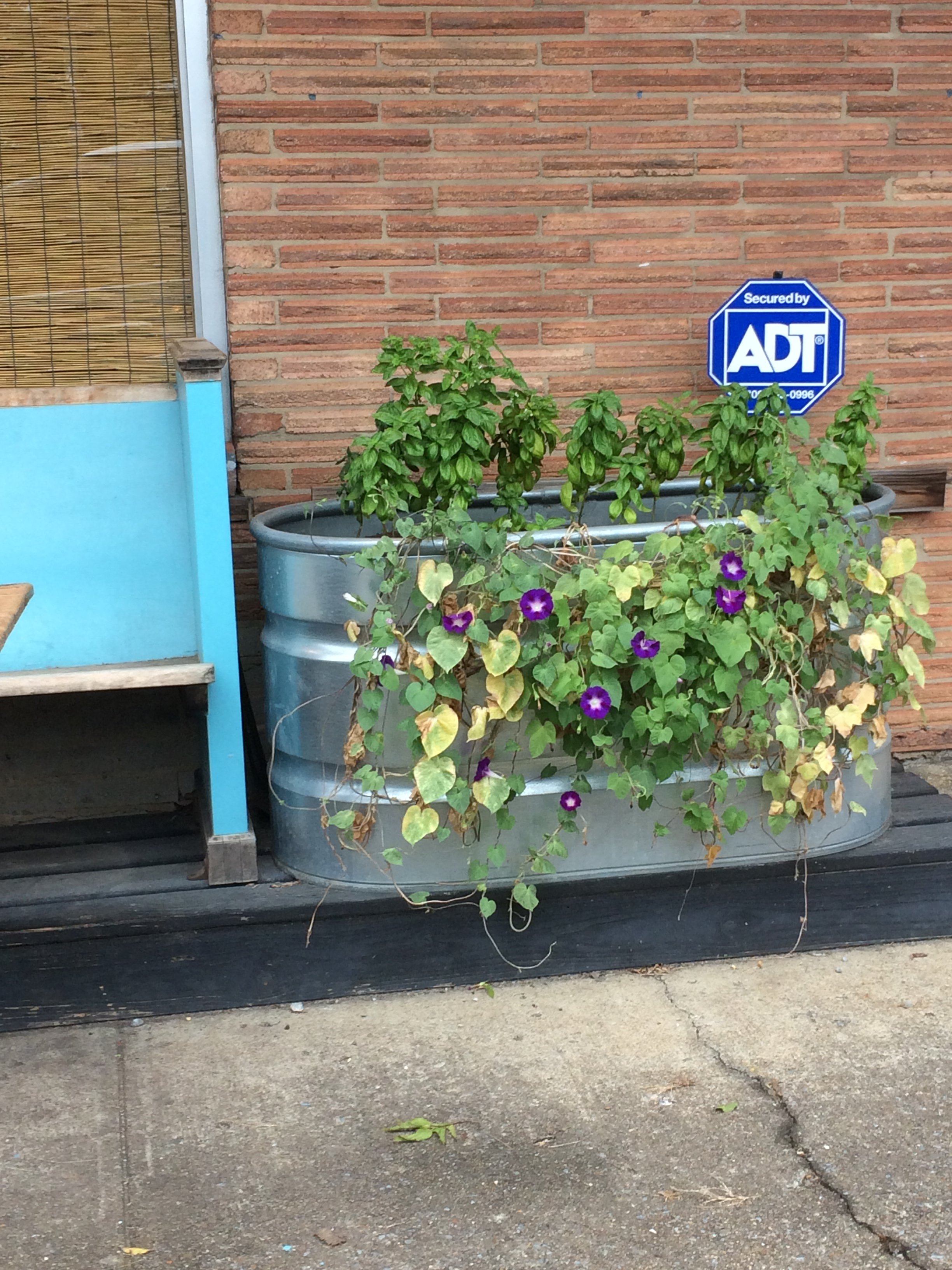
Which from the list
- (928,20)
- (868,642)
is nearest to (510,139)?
(928,20)

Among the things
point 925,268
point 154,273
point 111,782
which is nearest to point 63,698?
point 111,782

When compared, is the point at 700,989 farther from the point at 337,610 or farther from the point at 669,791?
the point at 337,610

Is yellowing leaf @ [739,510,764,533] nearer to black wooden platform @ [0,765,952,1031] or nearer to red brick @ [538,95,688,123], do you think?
black wooden platform @ [0,765,952,1031]

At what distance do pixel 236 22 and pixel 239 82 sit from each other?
153mm

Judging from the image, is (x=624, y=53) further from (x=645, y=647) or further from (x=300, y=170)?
(x=645, y=647)

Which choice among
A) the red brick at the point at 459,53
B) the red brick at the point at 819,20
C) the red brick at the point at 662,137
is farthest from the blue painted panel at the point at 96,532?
the red brick at the point at 819,20

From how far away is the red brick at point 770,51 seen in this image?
3850 mm

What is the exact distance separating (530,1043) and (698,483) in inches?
66.6

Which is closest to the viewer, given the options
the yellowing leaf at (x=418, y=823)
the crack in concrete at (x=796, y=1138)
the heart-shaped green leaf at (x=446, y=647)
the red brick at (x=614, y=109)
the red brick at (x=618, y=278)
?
the crack in concrete at (x=796, y=1138)

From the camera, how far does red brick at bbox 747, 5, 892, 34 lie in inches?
152

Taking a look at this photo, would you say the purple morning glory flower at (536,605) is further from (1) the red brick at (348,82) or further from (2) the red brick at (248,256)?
(1) the red brick at (348,82)

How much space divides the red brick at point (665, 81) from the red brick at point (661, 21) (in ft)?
0.20

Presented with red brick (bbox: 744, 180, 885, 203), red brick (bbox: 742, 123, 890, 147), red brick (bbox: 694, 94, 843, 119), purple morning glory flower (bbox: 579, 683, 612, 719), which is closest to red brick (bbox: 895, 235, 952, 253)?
red brick (bbox: 744, 180, 885, 203)

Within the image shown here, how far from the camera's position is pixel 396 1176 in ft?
8.51
